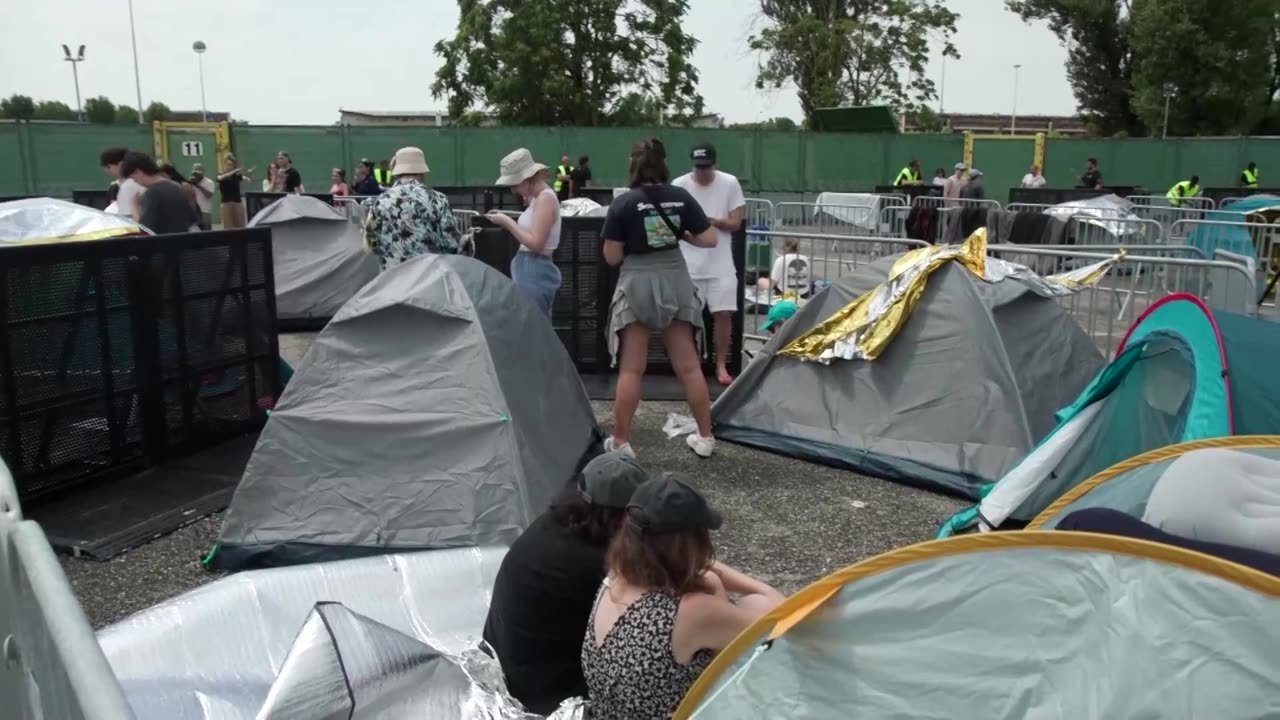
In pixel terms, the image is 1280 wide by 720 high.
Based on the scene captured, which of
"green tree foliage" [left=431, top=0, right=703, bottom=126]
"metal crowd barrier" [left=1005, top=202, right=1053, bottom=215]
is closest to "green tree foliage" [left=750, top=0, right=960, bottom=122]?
"green tree foliage" [left=431, top=0, right=703, bottom=126]

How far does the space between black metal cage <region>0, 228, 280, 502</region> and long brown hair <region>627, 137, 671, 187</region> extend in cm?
237

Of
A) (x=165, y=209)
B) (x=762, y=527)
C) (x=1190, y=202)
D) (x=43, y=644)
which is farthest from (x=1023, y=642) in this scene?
(x=1190, y=202)

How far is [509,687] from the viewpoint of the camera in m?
3.03

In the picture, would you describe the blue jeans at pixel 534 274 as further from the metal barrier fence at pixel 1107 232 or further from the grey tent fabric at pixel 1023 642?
the metal barrier fence at pixel 1107 232

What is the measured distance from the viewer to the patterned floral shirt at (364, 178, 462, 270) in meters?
5.68

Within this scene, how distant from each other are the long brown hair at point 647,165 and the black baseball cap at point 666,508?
10.7ft

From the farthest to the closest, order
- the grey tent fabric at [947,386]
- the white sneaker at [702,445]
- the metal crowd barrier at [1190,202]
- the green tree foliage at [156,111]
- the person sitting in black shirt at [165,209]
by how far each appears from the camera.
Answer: the green tree foliage at [156,111]
the metal crowd barrier at [1190,202]
the person sitting in black shirt at [165,209]
the white sneaker at [702,445]
the grey tent fabric at [947,386]

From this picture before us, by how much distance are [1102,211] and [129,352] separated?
41.7 feet

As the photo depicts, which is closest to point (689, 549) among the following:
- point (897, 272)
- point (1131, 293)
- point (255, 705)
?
point (255, 705)

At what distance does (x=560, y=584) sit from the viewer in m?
2.90

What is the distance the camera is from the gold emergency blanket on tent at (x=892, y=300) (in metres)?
5.57

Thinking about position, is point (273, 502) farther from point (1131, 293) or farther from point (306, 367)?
point (1131, 293)

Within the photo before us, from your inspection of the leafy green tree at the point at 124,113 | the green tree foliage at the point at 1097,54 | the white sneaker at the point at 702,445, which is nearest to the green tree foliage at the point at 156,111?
the leafy green tree at the point at 124,113

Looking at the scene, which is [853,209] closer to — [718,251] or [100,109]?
[718,251]
